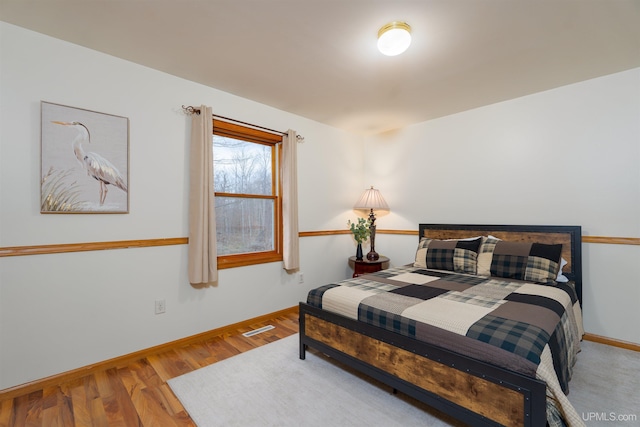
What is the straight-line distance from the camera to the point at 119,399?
1924mm

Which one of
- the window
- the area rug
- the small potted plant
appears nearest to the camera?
the area rug

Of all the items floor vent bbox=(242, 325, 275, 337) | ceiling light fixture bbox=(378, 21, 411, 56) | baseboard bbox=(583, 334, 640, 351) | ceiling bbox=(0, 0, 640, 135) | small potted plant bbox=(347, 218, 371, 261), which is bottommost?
floor vent bbox=(242, 325, 275, 337)

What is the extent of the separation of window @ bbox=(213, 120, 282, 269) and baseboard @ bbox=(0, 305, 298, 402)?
65 centimetres

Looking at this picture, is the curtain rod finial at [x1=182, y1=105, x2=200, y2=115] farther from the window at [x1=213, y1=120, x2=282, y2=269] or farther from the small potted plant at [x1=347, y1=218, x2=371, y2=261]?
the small potted plant at [x1=347, y1=218, x2=371, y2=261]

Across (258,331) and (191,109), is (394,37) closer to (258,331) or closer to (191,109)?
(191,109)

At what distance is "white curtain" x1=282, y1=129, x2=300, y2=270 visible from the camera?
11.3 feet

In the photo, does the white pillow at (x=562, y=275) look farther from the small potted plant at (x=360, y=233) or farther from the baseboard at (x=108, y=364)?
the baseboard at (x=108, y=364)

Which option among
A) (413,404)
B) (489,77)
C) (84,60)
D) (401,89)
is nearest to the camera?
(413,404)

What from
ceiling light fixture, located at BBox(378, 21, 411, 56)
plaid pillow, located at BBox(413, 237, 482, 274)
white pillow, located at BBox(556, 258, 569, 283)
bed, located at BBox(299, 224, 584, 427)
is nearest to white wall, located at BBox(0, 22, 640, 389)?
white pillow, located at BBox(556, 258, 569, 283)

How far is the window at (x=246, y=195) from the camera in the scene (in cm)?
307

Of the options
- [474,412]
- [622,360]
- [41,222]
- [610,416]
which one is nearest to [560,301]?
[610,416]

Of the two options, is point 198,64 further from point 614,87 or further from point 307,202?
point 614,87

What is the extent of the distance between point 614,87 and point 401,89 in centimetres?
186

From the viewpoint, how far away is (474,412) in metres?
1.48
